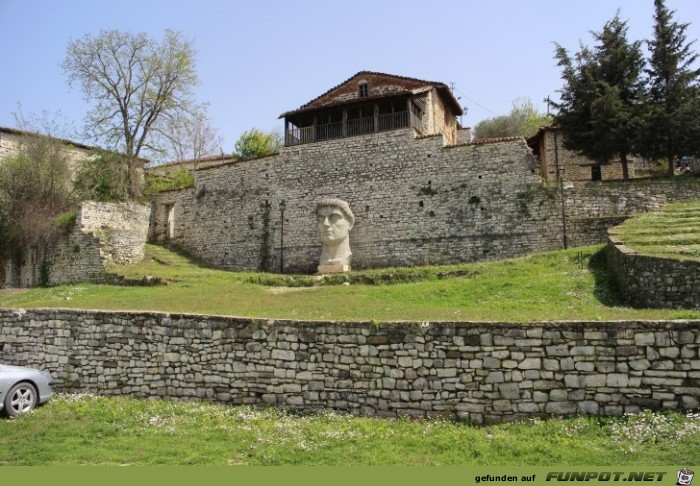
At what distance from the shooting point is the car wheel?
355 inches

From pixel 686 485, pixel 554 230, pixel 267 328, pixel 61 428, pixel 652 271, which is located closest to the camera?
pixel 686 485

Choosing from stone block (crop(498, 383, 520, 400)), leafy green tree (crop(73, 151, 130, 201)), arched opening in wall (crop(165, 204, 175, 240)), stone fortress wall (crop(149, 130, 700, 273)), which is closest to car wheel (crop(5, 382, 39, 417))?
stone block (crop(498, 383, 520, 400))

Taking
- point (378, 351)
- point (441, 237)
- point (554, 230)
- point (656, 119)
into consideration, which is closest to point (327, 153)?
point (441, 237)

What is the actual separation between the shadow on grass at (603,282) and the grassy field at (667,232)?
89 cm

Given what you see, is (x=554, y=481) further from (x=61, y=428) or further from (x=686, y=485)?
(x=61, y=428)

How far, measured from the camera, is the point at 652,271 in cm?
1223

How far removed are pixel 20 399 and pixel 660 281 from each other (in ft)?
42.0

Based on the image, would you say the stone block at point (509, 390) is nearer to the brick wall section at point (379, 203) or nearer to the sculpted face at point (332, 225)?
the brick wall section at point (379, 203)

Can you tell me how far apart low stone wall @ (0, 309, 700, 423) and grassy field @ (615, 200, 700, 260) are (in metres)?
5.80

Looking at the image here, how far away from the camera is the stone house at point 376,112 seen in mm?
25641

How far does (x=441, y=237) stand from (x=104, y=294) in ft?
43.1

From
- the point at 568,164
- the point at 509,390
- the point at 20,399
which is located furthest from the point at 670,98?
the point at 20,399

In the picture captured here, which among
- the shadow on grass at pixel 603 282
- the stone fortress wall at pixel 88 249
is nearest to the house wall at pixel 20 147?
the stone fortress wall at pixel 88 249

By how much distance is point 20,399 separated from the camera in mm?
9258
